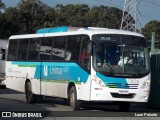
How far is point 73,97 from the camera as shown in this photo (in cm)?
1925

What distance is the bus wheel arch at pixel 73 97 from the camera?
746 inches

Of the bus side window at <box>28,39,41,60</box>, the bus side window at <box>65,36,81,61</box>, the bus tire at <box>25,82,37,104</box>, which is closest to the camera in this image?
the bus side window at <box>65,36,81,61</box>

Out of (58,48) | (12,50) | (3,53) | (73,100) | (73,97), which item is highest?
(58,48)

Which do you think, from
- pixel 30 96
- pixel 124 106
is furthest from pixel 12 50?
pixel 124 106

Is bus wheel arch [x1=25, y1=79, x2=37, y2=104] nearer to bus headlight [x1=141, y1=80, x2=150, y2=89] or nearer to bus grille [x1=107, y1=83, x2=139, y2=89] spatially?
bus grille [x1=107, y1=83, x2=139, y2=89]

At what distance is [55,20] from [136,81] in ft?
189

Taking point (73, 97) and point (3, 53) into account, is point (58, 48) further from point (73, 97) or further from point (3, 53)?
point (3, 53)

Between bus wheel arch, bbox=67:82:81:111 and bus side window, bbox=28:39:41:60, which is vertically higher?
bus side window, bbox=28:39:41:60

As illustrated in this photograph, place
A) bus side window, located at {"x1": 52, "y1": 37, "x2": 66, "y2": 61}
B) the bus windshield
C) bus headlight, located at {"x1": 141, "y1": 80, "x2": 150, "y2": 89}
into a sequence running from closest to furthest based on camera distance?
the bus windshield < bus headlight, located at {"x1": 141, "y1": 80, "x2": 150, "y2": 89} < bus side window, located at {"x1": 52, "y1": 37, "x2": 66, "y2": 61}

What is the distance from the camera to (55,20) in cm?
7544

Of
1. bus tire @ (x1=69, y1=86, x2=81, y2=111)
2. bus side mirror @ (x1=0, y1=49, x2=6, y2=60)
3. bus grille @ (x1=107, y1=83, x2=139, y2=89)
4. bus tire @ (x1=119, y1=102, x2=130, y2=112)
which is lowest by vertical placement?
bus tire @ (x1=119, y1=102, x2=130, y2=112)

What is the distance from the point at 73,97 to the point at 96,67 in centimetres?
175

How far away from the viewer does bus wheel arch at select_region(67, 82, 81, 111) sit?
1895 cm

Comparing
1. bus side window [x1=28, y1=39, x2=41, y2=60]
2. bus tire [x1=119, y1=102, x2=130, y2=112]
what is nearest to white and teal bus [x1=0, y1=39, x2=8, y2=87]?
bus side window [x1=28, y1=39, x2=41, y2=60]
